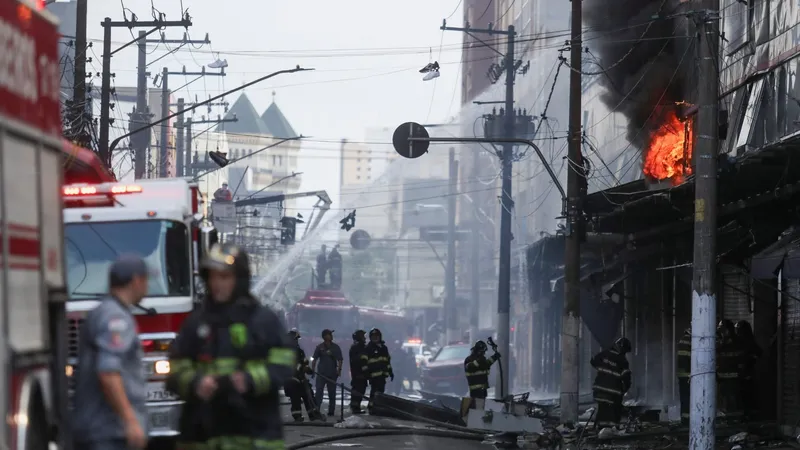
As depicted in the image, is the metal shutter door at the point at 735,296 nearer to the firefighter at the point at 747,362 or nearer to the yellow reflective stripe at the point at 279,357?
the firefighter at the point at 747,362

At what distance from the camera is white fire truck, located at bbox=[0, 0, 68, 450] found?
6484 millimetres

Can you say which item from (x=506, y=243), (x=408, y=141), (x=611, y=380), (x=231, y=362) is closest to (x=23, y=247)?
(x=231, y=362)

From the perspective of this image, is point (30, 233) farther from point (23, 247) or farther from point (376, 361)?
point (376, 361)

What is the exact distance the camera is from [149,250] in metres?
12.8

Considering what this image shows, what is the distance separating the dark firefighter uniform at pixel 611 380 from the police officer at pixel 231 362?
49.2ft

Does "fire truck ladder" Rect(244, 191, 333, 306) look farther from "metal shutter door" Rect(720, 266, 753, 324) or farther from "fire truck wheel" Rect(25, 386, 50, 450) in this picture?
"fire truck wheel" Rect(25, 386, 50, 450)

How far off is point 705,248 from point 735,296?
26.7 ft

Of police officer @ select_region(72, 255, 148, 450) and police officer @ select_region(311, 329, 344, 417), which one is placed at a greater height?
police officer @ select_region(72, 255, 148, 450)

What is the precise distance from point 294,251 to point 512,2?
31254 millimetres

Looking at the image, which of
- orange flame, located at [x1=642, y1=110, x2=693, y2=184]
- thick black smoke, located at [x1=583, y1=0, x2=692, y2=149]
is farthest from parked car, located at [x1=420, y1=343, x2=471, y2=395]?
orange flame, located at [x1=642, y1=110, x2=693, y2=184]

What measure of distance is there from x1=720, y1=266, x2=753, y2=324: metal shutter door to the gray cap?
52.9 feet

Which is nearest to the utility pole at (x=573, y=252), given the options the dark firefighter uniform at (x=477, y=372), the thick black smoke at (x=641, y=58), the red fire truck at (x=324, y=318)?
the dark firefighter uniform at (x=477, y=372)

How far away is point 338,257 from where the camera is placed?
69500mm

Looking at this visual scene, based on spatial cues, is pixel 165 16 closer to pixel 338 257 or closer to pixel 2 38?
pixel 2 38
